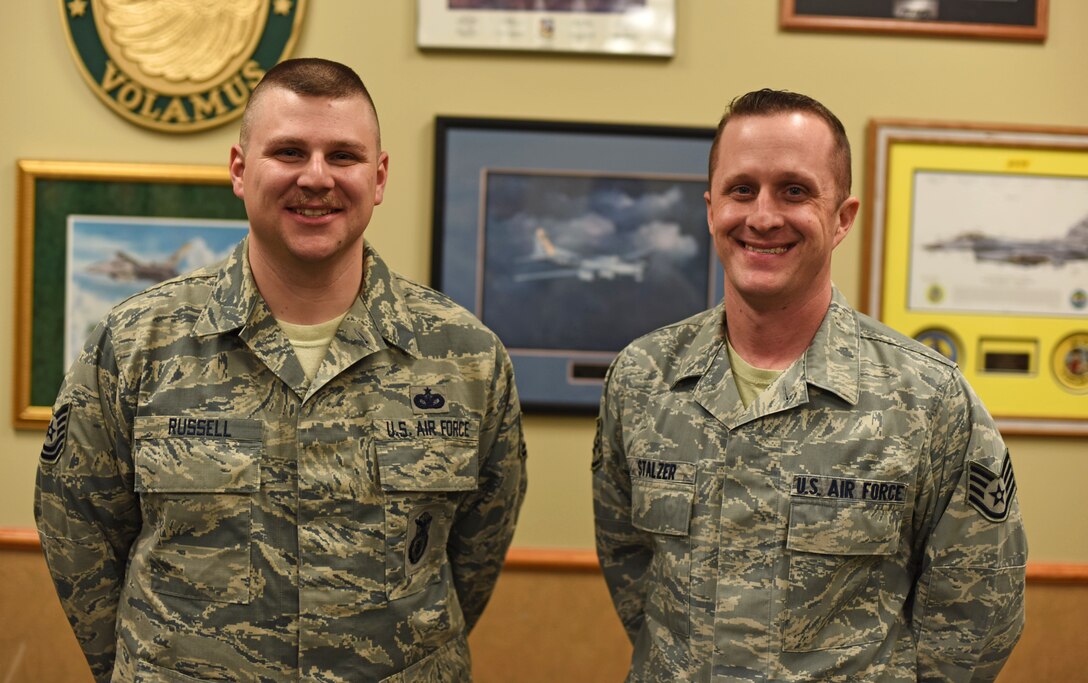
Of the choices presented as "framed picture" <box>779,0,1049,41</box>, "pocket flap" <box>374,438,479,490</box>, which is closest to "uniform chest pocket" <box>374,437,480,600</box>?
"pocket flap" <box>374,438,479,490</box>

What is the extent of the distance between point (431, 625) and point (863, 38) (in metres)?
1.94

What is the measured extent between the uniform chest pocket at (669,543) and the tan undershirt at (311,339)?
0.61 metres

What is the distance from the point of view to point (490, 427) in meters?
1.93

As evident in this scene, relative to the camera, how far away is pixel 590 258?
8.80 feet

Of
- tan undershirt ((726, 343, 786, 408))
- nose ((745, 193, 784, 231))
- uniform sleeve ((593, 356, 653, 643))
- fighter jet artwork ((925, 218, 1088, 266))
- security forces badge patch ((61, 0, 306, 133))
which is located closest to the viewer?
nose ((745, 193, 784, 231))

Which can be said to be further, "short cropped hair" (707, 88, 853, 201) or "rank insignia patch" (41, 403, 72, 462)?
"rank insignia patch" (41, 403, 72, 462)

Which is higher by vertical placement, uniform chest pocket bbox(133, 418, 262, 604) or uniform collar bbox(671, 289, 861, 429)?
uniform collar bbox(671, 289, 861, 429)

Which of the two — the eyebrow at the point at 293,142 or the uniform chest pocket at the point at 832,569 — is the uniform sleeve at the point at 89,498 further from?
the uniform chest pocket at the point at 832,569

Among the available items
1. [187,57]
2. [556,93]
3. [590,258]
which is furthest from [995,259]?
[187,57]

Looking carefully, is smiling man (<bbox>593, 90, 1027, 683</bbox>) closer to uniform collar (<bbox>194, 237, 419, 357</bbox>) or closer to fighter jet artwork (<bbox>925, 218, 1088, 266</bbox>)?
uniform collar (<bbox>194, 237, 419, 357</bbox>)

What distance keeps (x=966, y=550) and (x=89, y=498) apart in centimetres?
152

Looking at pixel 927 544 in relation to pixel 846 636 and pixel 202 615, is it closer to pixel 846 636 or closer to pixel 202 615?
pixel 846 636

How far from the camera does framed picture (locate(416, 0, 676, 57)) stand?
8.55 feet

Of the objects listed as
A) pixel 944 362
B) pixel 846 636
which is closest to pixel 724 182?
pixel 944 362
